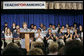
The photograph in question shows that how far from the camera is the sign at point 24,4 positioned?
11555 mm

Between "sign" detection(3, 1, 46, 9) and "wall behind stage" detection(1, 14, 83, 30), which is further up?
"sign" detection(3, 1, 46, 9)

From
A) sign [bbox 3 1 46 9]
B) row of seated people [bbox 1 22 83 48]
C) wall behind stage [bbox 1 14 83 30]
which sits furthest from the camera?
wall behind stage [bbox 1 14 83 30]

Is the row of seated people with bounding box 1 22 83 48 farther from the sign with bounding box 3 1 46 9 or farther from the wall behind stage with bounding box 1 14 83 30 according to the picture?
the wall behind stage with bounding box 1 14 83 30

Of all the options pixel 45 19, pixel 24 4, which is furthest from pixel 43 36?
pixel 45 19

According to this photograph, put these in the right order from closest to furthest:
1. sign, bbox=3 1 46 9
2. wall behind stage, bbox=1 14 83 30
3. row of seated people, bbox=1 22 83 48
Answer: row of seated people, bbox=1 22 83 48
sign, bbox=3 1 46 9
wall behind stage, bbox=1 14 83 30

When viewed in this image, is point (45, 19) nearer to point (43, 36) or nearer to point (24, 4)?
point (24, 4)

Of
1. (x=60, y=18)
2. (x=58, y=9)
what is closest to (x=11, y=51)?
(x=58, y=9)

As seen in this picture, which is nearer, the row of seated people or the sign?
the row of seated people

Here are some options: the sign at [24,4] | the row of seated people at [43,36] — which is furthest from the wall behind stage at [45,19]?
the row of seated people at [43,36]

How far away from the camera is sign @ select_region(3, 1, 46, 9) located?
37.9 feet

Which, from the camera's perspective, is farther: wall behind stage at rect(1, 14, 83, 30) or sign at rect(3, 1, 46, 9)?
wall behind stage at rect(1, 14, 83, 30)

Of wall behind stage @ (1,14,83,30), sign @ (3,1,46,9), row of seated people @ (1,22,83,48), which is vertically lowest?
row of seated people @ (1,22,83,48)

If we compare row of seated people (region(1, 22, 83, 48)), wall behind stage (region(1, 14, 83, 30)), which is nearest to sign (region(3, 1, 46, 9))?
wall behind stage (region(1, 14, 83, 30))

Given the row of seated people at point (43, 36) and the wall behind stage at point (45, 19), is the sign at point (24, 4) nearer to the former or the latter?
the wall behind stage at point (45, 19)
